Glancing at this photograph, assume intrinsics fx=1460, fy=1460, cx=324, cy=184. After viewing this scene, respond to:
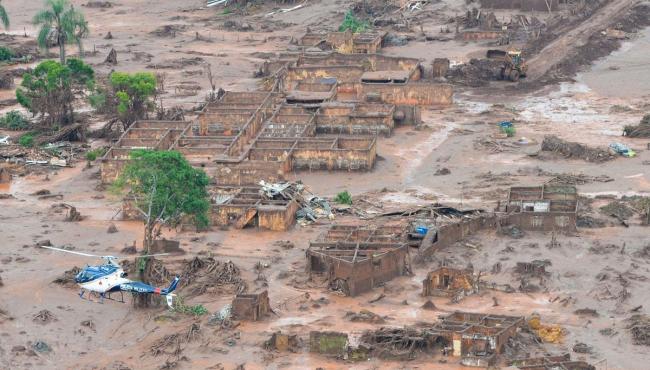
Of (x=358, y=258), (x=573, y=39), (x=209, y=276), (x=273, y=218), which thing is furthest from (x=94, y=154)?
(x=573, y=39)

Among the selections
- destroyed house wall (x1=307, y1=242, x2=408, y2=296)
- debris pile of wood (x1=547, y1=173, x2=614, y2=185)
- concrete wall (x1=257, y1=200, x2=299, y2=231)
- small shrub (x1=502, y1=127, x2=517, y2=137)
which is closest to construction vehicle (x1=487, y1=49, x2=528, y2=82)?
small shrub (x1=502, y1=127, x2=517, y2=137)

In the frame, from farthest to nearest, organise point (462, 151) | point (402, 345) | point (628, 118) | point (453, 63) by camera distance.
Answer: point (453, 63) < point (628, 118) < point (462, 151) < point (402, 345)

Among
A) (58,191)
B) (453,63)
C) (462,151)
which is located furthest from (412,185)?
(453,63)

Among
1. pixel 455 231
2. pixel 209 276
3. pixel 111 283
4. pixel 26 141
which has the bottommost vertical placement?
pixel 209 276

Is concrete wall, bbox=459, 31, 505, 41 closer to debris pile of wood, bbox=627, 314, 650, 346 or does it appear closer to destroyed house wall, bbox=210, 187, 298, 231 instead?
destroyed house wall, bbox=210, 187, 298, 231

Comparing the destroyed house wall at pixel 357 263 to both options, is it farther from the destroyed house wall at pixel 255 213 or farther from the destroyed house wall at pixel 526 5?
the destroyed house wall at pixel 526 5

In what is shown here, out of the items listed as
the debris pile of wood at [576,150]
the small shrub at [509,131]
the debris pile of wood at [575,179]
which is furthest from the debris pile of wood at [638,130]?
the debris pile of wood at [575,179]

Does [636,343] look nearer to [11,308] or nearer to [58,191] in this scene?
[11,308]

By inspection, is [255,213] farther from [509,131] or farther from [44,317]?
[509,131]
